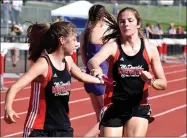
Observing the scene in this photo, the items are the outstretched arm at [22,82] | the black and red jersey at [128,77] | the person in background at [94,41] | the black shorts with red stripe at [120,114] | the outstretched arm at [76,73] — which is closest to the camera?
the outstretched arm at [22,82]

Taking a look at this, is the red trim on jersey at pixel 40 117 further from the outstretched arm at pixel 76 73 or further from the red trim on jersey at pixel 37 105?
the outstretched arm at pixel 76 73

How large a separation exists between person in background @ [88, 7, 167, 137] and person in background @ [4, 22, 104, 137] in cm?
62

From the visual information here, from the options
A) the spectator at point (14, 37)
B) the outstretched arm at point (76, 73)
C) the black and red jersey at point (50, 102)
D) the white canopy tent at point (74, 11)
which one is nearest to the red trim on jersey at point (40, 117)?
the black and red jersey at point (50, 102)

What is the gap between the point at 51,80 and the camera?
5.99m

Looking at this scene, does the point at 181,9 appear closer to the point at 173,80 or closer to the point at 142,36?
the point at 173,80

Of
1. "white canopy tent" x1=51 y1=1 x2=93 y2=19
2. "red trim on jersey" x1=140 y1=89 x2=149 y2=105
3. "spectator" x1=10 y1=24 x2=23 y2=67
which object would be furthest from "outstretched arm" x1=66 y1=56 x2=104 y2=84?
"white canopy tent" x1=51 y1=1 x2=93 y2=19

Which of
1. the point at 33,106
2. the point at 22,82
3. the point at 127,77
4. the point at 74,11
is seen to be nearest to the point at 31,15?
the point at 74,11

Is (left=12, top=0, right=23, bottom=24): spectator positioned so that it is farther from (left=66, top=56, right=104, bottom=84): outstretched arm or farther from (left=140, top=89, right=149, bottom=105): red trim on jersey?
(left=66, top=56, right=104, bottom=84): outstretched arm

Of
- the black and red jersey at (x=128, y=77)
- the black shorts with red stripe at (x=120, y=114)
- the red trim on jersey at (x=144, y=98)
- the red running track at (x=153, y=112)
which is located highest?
the black and red jersey at (x=128, y=77)

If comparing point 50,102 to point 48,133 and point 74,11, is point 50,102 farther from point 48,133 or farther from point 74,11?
point 74,11

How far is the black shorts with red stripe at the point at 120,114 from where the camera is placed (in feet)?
22.5

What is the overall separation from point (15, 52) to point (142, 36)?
15729mm

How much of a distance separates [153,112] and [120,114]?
23.2 ft

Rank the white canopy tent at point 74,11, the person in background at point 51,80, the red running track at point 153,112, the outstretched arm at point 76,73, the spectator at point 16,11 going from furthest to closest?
1. the white canopy tent at point 74,11
2. the spectator at point 16,11
3. the red running track at point 153,112
4. the outstretched arm at point 76,73
5. the person in background at point 51,80
